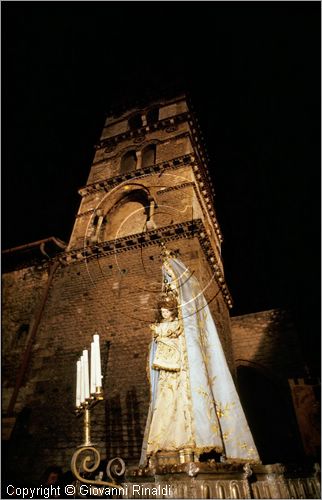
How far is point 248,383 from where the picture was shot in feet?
42.5

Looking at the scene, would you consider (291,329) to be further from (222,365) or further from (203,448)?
(203,448)

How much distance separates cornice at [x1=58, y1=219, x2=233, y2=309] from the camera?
9930mm

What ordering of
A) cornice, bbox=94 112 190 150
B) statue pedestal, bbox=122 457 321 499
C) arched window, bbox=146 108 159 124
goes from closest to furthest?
1. statue pedestal, bbox=122 457 321 499
2. cornice, bbox=94 112 190 150
3. arched window, bbox=146 108 159 124

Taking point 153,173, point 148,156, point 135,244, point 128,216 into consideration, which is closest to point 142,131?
point 148,156

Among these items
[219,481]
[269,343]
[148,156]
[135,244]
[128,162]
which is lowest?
[219,481]

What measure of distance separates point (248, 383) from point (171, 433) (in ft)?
36.3

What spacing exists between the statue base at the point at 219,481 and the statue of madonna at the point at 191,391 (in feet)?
0.78

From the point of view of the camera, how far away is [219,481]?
267 cm

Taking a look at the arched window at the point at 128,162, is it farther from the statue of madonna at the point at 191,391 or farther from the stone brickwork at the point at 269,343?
the statue of madonna at the point at 191,391

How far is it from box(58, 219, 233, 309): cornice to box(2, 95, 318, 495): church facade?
0.04 m

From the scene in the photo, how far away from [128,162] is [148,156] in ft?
3.67

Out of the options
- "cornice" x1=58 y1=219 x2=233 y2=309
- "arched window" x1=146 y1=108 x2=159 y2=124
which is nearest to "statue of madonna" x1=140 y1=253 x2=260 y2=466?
"cornice" x1=58 y1=219 x2=233 y2=309

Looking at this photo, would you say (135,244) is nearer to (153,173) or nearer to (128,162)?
(153,173)

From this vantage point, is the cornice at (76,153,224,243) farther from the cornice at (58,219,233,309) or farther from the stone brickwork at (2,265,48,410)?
the stone brickwork at (2,265,48,410)
